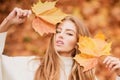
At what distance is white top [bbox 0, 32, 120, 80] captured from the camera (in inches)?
52.9

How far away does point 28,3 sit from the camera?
1725mm

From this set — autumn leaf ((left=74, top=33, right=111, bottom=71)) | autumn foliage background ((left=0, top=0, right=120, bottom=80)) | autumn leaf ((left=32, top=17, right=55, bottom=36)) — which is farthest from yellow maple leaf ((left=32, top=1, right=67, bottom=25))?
autumn foliage background ((left=0, top=0, right=120, bottom=80))

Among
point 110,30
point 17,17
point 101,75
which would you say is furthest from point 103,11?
point 17,17

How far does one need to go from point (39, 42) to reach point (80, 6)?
0.23 m

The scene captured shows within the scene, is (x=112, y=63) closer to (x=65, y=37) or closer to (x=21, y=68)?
(x=65, y=37)

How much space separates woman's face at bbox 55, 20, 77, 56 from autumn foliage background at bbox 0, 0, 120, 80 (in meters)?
0.33

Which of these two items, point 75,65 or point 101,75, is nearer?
point 75,65

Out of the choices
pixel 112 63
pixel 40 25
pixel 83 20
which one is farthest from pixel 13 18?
pixel 83 20

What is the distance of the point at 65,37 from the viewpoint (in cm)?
135

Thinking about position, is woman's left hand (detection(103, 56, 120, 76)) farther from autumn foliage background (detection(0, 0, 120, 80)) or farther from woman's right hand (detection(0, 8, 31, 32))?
autumn foliage background (detection(0, 0, 120, 80))

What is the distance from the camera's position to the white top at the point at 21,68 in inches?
52.9

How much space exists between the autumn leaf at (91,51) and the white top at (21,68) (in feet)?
0.20

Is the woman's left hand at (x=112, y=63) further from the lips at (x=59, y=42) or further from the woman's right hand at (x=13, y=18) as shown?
the woman's right hand at (x=13, y=18)

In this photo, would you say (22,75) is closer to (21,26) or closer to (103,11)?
(21,26)
